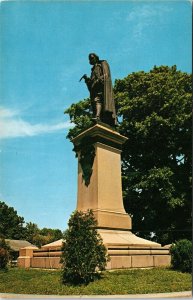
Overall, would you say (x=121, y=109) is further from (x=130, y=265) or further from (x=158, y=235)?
(x=130, y=265)

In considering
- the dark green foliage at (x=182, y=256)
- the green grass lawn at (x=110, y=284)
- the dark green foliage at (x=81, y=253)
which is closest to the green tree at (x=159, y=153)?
the dark green foliage at (x=182, y=256)

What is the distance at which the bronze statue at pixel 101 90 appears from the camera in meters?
14.9

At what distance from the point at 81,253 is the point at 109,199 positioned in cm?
427

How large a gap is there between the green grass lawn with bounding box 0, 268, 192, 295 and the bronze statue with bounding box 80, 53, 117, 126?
650 centimetres

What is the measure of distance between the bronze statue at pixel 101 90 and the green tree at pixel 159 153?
800 centimetres

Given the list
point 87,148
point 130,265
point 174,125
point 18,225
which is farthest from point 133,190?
point 18,225

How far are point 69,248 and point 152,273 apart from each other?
2782mm

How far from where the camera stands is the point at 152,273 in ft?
34.8

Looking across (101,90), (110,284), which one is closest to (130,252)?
(110,284)

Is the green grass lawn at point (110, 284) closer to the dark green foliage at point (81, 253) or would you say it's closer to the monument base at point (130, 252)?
the dark green foliage at point (81, 253)

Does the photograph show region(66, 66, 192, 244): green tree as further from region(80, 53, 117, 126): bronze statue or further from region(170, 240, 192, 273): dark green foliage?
region(170, 240, 192, 273): dark green foliage

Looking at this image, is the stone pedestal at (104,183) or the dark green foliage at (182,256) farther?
the stone pedestal at (104,183)

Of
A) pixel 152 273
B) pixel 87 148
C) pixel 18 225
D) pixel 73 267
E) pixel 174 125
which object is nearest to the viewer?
pixel 73 267

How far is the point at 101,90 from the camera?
1508 cm
